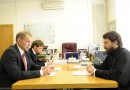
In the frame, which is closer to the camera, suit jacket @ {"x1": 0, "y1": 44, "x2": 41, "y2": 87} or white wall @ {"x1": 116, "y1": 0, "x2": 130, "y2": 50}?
suit jacket @ {"x1": 0, "y1": 44, "x2": 41, "y2": 87}

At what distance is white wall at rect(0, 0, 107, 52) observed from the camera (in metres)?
7.45

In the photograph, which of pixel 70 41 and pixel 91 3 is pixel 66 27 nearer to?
pixel 70 41

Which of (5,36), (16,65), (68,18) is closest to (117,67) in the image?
(16,65)

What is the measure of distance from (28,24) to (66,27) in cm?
150

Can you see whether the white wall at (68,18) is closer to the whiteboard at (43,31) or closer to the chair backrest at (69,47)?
the whiteboard at (43,31)

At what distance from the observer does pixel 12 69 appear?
2137 mm

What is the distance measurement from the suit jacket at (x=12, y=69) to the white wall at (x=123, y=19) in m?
4.04

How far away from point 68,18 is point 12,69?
5.54 m

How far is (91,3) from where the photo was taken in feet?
24.5

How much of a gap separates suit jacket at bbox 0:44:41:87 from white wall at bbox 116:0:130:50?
159 inches

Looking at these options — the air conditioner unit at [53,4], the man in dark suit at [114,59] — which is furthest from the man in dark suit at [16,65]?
the air conditioner unit at [53,4]

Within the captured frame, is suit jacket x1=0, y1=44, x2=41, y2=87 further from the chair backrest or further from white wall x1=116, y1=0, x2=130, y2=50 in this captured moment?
the chair backrest

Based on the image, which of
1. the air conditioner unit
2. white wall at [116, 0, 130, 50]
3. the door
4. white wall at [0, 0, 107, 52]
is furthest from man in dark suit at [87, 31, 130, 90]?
the door

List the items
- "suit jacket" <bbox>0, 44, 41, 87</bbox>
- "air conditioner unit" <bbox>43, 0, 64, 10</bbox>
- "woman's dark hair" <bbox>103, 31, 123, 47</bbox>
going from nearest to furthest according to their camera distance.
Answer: "suit jacket" <bbox>0, 44, 41, 87</bbox>
"woman's dark hair" <bbox>103, 31, 123, 47</bbox>
"air conditioner unit" <bbox>43, 0, 64, 10</bbox>
